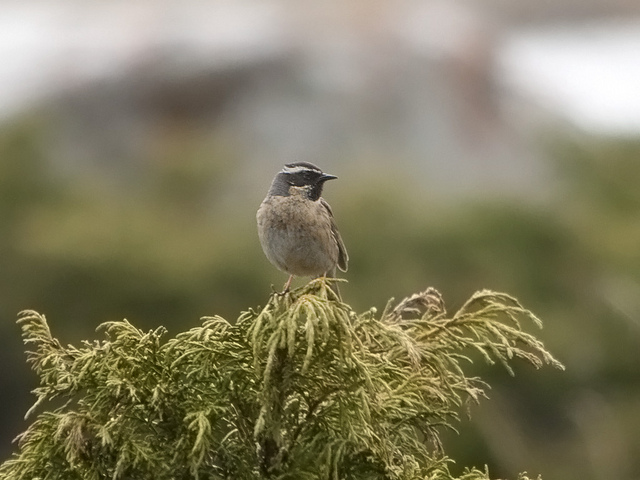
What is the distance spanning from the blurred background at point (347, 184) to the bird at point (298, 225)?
237cm

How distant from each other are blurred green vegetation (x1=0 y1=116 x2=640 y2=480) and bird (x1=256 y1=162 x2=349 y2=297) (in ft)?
7.92

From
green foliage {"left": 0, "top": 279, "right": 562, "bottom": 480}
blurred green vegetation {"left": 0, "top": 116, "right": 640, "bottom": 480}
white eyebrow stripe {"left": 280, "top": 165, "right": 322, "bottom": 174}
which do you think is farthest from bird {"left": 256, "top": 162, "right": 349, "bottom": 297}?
blurred green vegetation {"left": 0, "top": 116, "right": 640, "bottom": 480}

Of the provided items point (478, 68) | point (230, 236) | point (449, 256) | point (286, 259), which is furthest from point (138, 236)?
point (478, 68)

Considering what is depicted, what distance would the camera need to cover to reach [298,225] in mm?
3412

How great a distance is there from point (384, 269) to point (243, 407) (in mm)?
5663

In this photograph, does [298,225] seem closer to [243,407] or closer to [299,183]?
[299,183]

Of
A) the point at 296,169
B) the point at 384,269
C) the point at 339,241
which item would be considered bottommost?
the point at 384,269

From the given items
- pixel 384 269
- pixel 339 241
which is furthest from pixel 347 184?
pixel 339 241

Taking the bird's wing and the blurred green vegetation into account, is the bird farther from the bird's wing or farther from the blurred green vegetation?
the blurred green vegetation

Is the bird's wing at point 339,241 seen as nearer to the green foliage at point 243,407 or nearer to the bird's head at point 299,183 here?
the bird's head at point 299,183

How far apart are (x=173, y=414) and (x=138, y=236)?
19.4 feet

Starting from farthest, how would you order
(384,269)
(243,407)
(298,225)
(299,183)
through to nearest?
(384,269) < (299,183) < (298,225) < (243,407)

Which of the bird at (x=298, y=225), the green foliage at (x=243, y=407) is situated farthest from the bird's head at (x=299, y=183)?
the green foliage at (x=243, y=407)

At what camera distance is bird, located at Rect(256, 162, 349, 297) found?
11.2 ft
